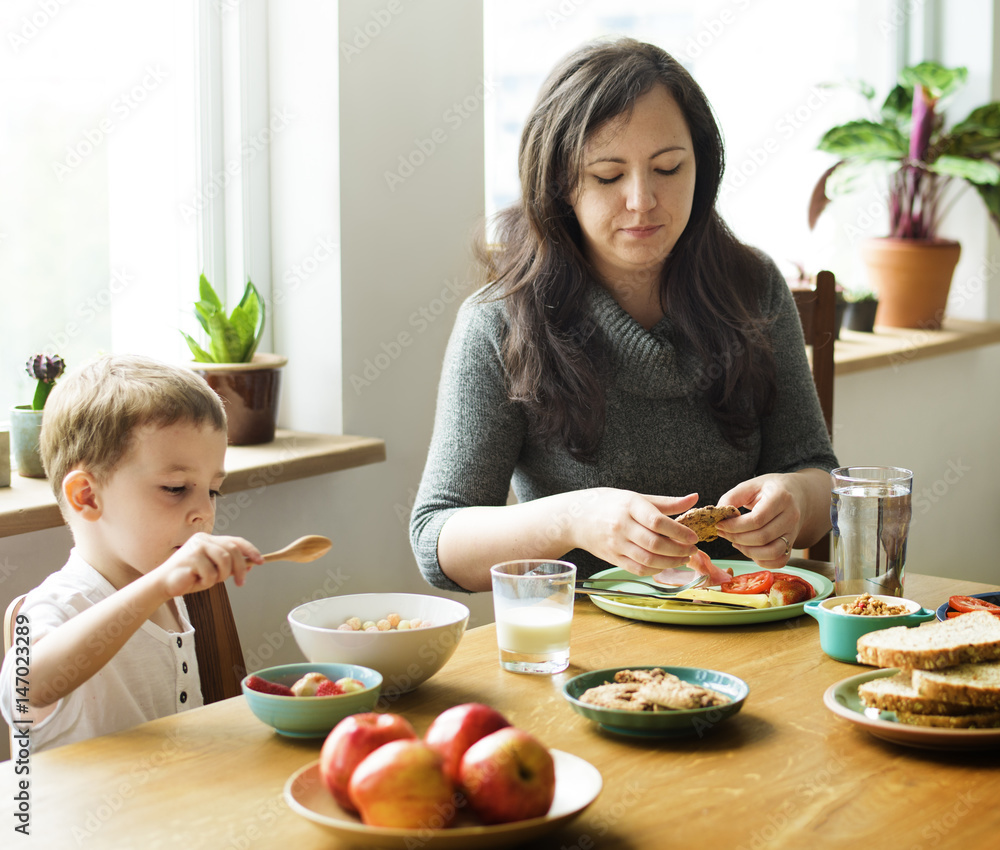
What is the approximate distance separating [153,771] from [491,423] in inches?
31.5

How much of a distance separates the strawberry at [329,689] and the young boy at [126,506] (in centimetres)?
24

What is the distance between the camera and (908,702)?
878 millimetres

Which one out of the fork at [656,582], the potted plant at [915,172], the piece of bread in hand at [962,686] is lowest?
the fork at [656,582]

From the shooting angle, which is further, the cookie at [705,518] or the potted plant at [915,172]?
the potted plant at [915,172]

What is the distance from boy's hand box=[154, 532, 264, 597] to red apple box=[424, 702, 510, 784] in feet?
0.92

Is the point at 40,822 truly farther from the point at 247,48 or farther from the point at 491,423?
the point at 247,48

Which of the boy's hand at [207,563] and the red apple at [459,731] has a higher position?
the boy's hand at [207,563]

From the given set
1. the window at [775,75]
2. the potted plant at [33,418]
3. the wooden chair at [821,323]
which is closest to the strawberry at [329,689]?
the potted plant at [33,418]

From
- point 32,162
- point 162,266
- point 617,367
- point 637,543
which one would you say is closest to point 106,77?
point 32,162

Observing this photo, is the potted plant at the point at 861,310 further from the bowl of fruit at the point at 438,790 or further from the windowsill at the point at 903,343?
the bowl of fruit at the point at 438,790

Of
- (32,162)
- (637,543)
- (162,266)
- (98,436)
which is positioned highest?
(32,162)

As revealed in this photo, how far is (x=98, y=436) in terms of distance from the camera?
114 cm

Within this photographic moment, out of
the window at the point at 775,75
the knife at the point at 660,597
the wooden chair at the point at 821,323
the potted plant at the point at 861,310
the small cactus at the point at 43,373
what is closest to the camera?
the knife at the point at 660,597

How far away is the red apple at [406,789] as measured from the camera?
0.67 meters
